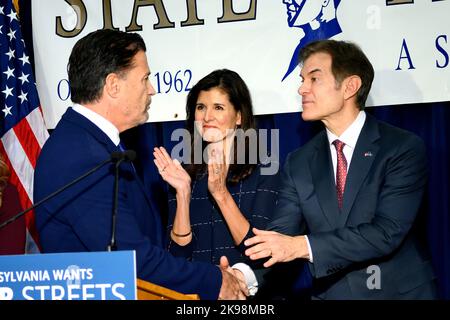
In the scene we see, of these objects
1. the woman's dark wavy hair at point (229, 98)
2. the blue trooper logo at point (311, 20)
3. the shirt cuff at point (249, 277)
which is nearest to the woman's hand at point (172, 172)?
the woman's dark wavy hair at point (229, 98)

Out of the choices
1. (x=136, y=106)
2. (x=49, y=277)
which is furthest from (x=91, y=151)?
(x=49, y=277)

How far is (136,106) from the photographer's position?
284 centimetres

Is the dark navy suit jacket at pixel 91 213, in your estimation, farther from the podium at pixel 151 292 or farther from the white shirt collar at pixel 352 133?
the white shirt collar at pixel 352 133

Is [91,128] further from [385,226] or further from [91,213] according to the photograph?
[385,226]

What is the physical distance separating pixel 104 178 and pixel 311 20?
1770 mm

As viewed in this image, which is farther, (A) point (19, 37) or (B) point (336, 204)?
(A) point (19, 37)

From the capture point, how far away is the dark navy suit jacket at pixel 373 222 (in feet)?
9.36

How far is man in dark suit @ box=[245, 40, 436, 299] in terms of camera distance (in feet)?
9.37

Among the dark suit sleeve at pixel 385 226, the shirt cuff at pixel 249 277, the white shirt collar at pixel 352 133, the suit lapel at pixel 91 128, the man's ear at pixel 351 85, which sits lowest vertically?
the shirt cuff at pixel 249 277

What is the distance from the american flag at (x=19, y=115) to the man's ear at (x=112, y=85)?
1.46 metres

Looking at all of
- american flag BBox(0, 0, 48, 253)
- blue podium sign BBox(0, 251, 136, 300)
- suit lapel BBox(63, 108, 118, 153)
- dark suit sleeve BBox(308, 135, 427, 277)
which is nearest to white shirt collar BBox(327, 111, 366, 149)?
dark suit sleeve BBox(308, 135, 427, 277)

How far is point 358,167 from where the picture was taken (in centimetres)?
296
